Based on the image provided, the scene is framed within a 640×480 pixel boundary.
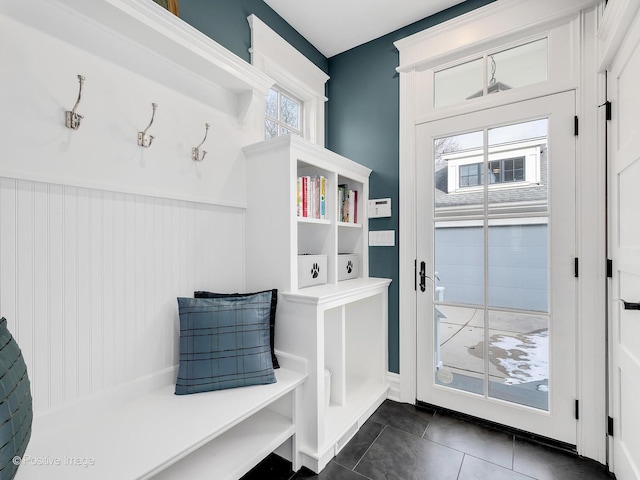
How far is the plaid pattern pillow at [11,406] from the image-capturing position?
0.62 m

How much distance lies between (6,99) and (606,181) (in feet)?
8.32

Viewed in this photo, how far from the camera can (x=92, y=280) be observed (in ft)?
4.02

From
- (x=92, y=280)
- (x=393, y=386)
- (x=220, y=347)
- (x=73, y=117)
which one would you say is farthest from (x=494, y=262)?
(x=73, y=117)

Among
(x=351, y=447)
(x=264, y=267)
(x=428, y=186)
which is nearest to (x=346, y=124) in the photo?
(x=428, y=186)

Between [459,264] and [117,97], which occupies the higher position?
[117,97]

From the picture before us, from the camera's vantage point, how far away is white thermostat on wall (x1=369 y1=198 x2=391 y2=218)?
7.43ft

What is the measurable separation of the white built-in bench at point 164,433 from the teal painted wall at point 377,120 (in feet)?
3.34

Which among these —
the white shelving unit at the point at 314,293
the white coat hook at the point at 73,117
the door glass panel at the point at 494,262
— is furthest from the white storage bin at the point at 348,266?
the white coat hook at the point at 73,117

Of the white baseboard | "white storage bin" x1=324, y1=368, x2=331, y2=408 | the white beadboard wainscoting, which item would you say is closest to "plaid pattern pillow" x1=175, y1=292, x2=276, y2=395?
the white beadboard wainscoting

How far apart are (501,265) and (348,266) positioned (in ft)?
3.11

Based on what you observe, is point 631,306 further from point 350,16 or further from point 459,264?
point 350,16

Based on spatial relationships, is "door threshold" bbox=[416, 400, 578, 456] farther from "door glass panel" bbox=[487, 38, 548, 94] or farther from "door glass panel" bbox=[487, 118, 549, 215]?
"door glass panel" bbox=[487, 38, 548, 94]

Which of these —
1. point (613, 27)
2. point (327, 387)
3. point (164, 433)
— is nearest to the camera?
point (164, 433)

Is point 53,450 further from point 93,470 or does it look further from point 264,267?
point 264,267
